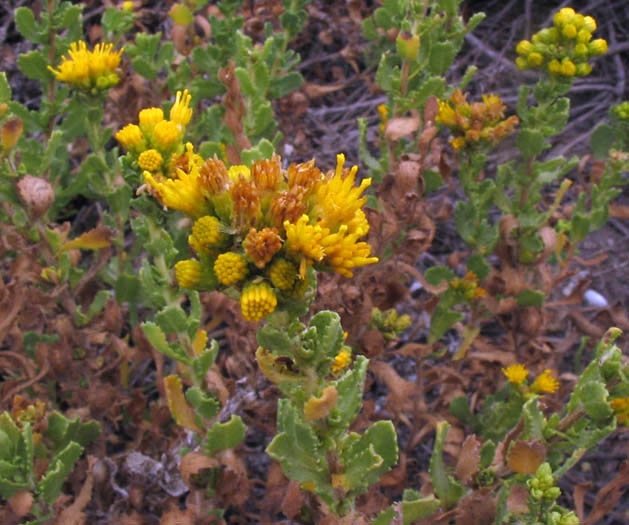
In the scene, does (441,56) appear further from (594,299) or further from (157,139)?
(594,299)

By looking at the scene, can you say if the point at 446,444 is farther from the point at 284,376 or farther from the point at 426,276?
the point at 284,376

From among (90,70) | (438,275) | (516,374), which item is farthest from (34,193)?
(516,374)

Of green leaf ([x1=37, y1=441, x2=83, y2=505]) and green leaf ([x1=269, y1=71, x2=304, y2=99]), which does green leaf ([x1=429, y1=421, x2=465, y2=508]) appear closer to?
green leaf ([x1=37, y1=441, x2=83, y2=505])

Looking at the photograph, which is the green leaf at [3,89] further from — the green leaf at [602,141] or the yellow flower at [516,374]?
the green leaf at [602,141]

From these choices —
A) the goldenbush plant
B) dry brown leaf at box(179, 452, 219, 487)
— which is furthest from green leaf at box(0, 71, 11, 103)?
dry brown leaf at box(179, 452, 219, 487)

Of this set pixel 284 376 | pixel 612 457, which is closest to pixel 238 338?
pixel 284 376
